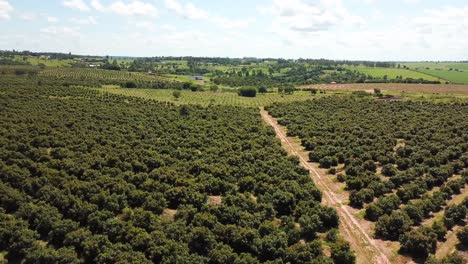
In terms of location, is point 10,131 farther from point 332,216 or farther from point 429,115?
point 429,115

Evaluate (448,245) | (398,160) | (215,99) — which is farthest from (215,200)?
(215,99)

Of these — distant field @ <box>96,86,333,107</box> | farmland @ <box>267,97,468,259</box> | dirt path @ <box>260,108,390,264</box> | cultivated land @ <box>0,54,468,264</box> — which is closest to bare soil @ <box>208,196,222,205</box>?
cultivated land @ <box>0,54,468,264</box>

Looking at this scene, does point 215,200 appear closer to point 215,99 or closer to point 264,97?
point 215,99

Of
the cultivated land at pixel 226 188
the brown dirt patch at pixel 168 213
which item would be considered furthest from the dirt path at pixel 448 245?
the brown dirt patch at pixel 168 213

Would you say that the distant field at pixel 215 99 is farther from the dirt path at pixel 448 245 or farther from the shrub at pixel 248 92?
the dirt path at pixel 448 245

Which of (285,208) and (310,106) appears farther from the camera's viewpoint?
(310,106)

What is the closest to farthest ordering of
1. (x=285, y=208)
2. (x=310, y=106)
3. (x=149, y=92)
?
(x=285, y=208)
(x=310, y=106)
(x=149, y=92)

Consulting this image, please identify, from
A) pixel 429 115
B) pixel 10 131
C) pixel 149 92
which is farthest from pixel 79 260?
pixel 149 92
